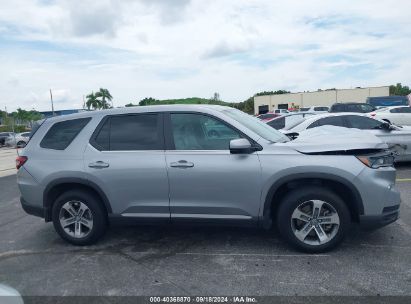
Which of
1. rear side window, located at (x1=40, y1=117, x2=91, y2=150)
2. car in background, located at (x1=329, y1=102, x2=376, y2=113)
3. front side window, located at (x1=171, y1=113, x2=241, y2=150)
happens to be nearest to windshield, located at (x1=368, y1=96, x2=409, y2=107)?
car in background, located at (x1=329, y1=102, x2=376, y2=113)

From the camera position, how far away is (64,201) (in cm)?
452

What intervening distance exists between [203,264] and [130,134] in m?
1.78

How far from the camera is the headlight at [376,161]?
12.5 feet

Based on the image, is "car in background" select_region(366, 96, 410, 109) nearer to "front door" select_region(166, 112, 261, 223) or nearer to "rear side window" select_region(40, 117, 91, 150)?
"front door" select_region(166, 112, 261, 223)

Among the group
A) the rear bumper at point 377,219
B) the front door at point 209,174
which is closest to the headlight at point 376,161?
the rear bumper at point 377,219

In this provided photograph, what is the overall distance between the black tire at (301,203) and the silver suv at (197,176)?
11 millimetres

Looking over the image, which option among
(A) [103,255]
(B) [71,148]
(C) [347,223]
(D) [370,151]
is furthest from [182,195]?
(D) [370,151]

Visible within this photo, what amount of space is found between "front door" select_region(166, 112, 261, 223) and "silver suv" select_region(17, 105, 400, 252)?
1 centimetres

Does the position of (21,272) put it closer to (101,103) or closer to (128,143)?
(128,143)

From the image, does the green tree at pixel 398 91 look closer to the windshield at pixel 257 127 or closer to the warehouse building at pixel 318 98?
the warehouse building at pixel 318 98

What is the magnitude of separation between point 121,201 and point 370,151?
9.59 feet

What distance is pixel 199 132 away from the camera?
424 centimetres

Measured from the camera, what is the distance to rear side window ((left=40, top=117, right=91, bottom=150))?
4574mm

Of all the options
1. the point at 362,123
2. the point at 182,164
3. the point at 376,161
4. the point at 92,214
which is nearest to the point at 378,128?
the point at 362,123
